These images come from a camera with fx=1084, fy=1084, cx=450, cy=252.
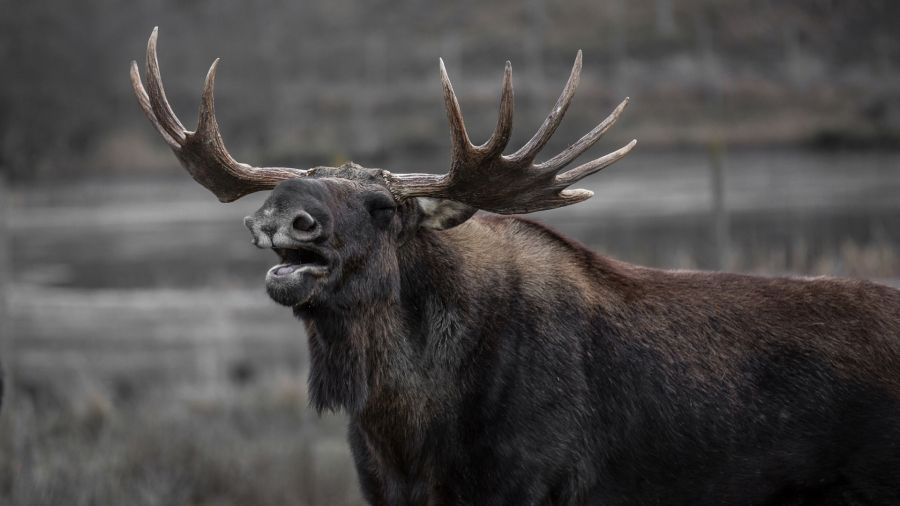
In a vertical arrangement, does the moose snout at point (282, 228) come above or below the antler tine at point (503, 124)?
below

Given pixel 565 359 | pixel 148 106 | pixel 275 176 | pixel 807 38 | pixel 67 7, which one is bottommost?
pixel 565 359

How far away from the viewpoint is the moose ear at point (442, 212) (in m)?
4.58

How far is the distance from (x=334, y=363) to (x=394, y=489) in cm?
57

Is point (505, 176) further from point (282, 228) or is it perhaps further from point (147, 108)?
point (147, 108)

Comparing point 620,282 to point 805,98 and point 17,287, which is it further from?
point 805,98

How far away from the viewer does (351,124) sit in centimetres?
2611

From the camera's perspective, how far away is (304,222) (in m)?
4.03

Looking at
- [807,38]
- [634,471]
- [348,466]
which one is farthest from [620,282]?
[807,38]

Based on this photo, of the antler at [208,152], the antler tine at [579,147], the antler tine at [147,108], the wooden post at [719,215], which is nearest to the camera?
the antler tine at [579,147]

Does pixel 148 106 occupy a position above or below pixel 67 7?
below

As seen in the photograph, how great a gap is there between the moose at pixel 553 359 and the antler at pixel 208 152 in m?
0.03

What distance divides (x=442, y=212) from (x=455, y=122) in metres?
0.41

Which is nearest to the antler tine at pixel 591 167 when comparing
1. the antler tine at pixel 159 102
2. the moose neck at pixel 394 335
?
the moose neck at pixel 394 335

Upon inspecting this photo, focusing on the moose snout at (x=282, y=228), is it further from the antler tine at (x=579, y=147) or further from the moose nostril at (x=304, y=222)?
the antler tine at (x=579, y=147)
